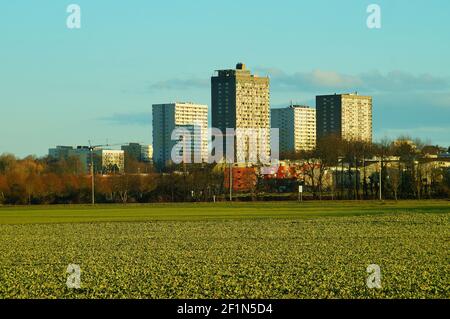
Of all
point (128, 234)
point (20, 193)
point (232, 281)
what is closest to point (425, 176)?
point (20, 193)

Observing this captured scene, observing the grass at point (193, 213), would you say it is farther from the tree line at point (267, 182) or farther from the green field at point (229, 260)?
the tree line at point (267, 182)

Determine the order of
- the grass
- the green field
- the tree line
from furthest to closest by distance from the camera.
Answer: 1. the tree line
2. the grass
3. the green field

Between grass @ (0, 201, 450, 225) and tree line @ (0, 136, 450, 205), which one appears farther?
tree line @ (0, 136, 450, 205)

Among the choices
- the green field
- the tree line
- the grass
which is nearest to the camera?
the green field

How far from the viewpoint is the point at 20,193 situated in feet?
393

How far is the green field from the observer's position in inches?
865

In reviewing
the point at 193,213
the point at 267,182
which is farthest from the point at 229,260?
the point at 267,182

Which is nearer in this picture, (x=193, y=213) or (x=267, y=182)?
(x=193, y=213)

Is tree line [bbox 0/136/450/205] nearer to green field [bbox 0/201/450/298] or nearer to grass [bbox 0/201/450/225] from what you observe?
grass [bbox 0/201/450/225]

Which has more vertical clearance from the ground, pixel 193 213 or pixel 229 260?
pixel 229 260

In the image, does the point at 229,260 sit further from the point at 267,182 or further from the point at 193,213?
the point at 267,182

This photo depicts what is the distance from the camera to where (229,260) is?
29719 millimetres

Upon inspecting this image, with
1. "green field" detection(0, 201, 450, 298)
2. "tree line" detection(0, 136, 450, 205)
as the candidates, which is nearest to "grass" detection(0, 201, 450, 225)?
"green field" detection(0, 201, 450, 298)

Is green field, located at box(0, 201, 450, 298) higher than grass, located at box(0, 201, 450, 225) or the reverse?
higher
